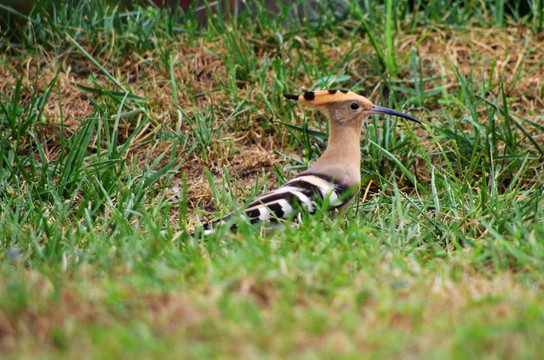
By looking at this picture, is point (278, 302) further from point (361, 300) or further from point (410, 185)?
point (410, 185)

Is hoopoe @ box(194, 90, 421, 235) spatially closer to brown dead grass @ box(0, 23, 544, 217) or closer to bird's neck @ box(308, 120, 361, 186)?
bird's neck @ box(308, 120, 361, 186)

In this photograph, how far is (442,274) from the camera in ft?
6.26

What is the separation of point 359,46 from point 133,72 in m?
1.44

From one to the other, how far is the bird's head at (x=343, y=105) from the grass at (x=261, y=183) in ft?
0.52

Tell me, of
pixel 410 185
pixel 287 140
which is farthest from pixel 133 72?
pixel 410 185

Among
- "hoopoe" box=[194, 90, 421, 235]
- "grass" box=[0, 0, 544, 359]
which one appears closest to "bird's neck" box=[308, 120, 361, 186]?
"hoopoe" box=[194, 90, 421, 235]

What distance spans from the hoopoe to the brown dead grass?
1.64 feet

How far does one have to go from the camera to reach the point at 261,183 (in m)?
3.47

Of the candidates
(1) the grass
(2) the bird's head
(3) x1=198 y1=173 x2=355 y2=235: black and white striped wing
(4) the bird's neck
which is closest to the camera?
(1) the grass

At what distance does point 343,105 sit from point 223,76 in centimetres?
109

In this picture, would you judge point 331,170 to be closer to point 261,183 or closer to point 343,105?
point 343,105

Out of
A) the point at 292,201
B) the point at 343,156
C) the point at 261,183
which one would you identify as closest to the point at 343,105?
the point at 343,156

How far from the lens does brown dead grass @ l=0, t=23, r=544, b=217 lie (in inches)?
143

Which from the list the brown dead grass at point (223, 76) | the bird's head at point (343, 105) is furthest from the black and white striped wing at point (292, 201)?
the brown dead grass at point (223, 76)
